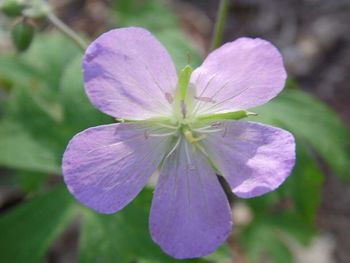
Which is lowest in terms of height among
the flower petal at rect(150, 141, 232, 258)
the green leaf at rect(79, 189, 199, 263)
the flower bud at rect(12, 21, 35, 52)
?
the green leaf at rect(79, 189, 199, 263)

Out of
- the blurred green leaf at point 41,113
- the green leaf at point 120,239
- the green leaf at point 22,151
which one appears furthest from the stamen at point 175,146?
the green leaf at point 22,151

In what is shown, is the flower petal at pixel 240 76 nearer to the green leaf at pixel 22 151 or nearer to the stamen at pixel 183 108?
the stamen at pixel 183 108

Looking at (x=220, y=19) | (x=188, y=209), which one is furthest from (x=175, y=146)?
(x=220, y=19)

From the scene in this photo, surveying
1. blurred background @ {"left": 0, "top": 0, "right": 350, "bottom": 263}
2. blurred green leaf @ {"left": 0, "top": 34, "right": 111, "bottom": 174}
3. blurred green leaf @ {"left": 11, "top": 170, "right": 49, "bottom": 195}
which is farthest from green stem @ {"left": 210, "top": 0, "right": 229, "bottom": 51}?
blurred green leaf @ {"left": 11, "top": 170, "right": 49, "bottom": 195}

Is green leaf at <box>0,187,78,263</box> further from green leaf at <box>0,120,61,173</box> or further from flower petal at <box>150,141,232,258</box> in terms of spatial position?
flower petal at <box>150,141,232,258</box>

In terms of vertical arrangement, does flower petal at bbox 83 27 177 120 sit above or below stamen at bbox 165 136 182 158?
above
